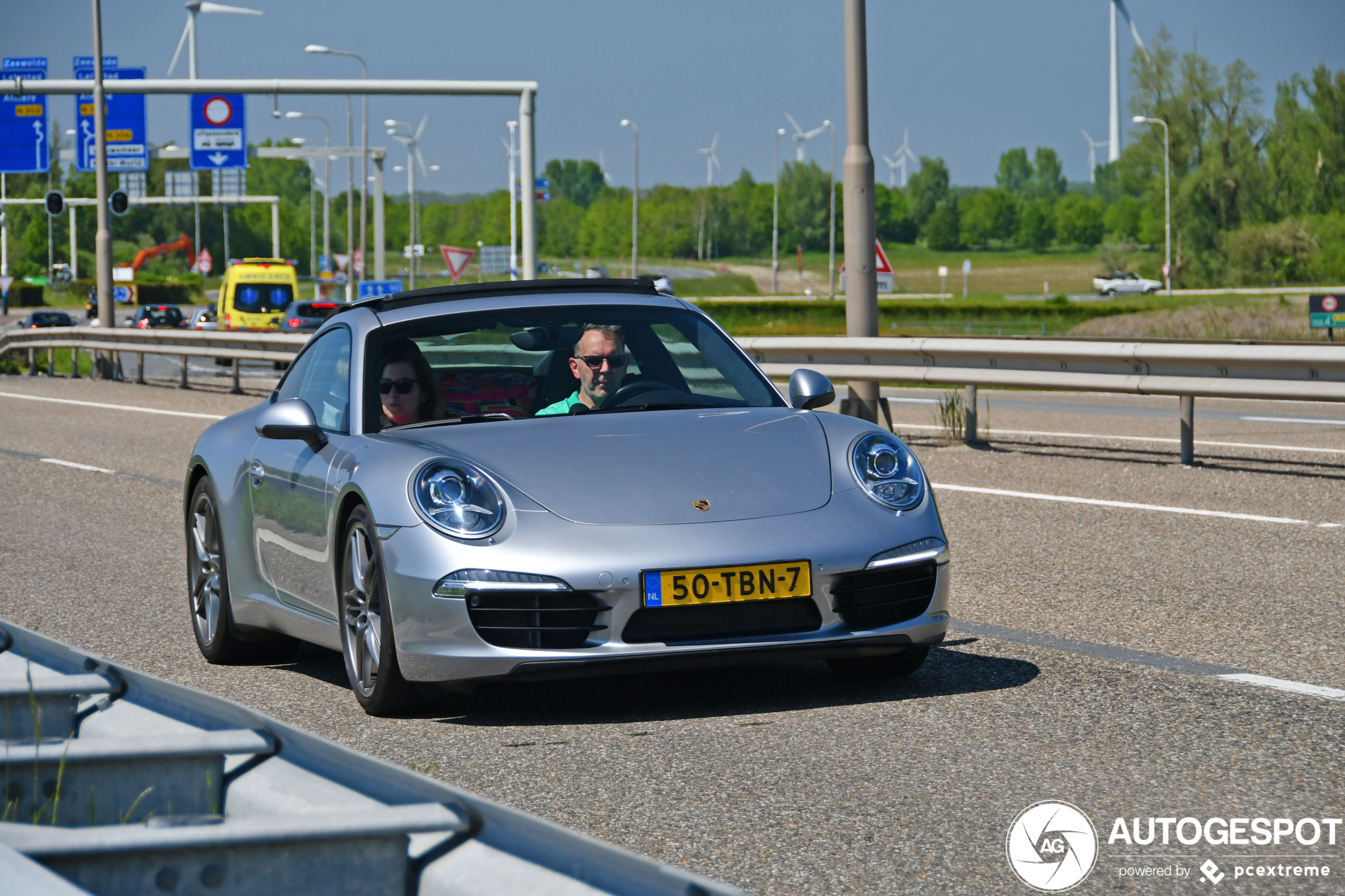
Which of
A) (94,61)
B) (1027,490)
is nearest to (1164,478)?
(1027,490)

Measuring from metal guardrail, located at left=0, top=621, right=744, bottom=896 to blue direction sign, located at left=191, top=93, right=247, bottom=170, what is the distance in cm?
3431

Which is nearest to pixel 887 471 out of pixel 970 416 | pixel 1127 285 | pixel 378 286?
pixel 970 416

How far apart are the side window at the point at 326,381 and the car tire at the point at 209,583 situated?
50 cm

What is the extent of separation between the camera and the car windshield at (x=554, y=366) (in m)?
5.91

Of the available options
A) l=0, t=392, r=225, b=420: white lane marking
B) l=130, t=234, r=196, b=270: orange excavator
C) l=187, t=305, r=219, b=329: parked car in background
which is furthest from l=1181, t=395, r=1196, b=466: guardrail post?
l=130, t=234, r=196, b=270: orange excavator

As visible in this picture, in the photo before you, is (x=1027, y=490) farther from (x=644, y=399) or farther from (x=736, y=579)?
(x=736, y=579)

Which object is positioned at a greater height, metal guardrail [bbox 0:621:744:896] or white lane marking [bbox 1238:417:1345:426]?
metal guardrail [bbox 0:621:744:896]

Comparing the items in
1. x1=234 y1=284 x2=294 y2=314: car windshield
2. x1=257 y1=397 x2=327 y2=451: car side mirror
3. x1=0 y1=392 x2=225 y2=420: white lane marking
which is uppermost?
x1=234 y1=284 x2=294 y2=314: car windshield

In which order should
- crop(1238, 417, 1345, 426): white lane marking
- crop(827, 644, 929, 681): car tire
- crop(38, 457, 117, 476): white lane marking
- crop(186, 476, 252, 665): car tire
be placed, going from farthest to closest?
crop(1238, 417, 1345, 426): white lane marking < crop(38, 457, 117, 476): white lane marking < crop(186, 476, 252, 665): car tire < crop(827, 644, 929, 681): car tire

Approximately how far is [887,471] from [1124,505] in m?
5.09

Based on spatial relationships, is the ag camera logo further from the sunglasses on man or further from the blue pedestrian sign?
the blue pedestrian sign

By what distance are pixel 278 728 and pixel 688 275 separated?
136481mm

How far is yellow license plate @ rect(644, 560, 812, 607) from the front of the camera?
15.9 ft

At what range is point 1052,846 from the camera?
370 cm
